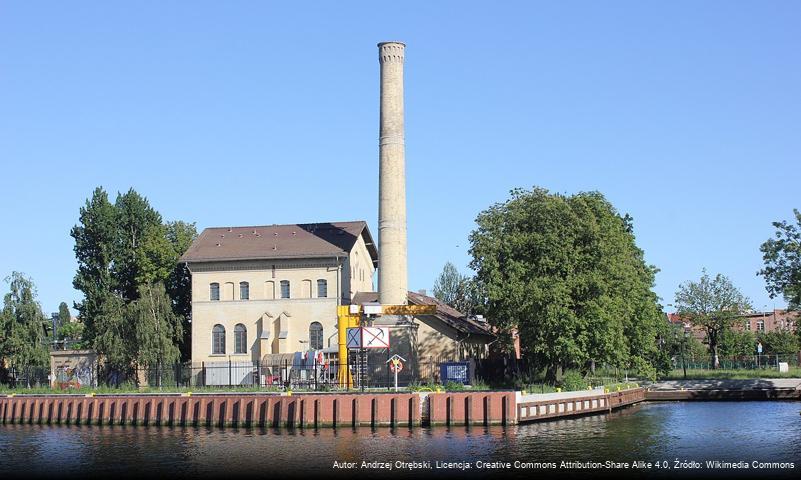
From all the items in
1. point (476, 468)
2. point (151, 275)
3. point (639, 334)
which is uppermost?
point (151, 275)

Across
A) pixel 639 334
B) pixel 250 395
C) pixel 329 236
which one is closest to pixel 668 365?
pixel 639 334

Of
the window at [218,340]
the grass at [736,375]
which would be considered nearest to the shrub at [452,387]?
the window at [218,340]

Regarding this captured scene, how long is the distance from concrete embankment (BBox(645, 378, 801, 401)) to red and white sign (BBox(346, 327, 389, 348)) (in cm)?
2355

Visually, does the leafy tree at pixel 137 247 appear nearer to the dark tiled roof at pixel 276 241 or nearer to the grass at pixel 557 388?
the dark tiled roof at pixel 276 241

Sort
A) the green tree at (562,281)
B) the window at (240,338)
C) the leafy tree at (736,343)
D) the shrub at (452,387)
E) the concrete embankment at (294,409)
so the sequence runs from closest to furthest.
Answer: the concrete embankment at (294,409) < the shrub at (452,387) < the green tree at (562,281) < the window at (240,338) < the leafy tree at (736,343)

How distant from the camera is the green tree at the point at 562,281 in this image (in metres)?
60.8

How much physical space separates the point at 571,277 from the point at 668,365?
2240cm

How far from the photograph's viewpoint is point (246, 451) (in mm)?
41781

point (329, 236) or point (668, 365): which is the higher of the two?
point (329, 236)

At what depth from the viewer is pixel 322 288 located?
79125mm

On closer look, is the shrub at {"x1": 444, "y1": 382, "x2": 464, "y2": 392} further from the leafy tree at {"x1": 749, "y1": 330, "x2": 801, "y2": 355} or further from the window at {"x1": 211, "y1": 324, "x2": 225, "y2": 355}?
the leafy tree at {"x1": 749, "y1": 330, "x2": 801, "y2": 355}

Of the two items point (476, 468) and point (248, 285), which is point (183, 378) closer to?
point (248, 285)

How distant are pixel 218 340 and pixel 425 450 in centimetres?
4269

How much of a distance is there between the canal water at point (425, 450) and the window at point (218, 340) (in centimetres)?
2528
